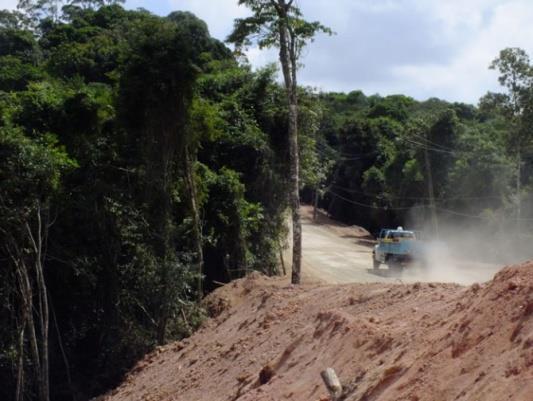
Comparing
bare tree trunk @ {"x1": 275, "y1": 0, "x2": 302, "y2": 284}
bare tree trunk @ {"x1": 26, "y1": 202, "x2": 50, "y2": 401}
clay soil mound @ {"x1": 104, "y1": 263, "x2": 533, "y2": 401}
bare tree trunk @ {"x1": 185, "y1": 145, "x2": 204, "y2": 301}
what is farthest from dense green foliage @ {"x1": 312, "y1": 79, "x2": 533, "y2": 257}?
bare tree trunk @ {"x1": 26, "y1": 202, "x2": 50, "y2": 401}

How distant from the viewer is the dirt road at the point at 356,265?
27.4 metres

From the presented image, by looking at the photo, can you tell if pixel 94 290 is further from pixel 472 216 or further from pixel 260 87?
pixel 472 216

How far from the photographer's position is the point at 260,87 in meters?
→ 27.5

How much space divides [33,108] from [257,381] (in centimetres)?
1018

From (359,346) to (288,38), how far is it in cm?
1035

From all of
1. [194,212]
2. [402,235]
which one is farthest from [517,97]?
[194,212]

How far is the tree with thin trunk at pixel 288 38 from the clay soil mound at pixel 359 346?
1.78 meters

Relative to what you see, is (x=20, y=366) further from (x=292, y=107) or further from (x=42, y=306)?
(x=292, y=107)

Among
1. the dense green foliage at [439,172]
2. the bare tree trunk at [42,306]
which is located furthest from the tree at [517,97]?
the bare tree trunk at [42,306]

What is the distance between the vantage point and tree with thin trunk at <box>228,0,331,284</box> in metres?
18.4

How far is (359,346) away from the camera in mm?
10164

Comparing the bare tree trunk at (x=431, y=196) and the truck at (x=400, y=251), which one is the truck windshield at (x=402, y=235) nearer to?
the truck at (x=400, y=251)

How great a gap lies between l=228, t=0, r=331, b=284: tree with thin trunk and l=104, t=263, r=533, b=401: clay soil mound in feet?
5.82

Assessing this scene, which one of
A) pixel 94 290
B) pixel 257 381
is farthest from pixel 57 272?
pixel 257 381
